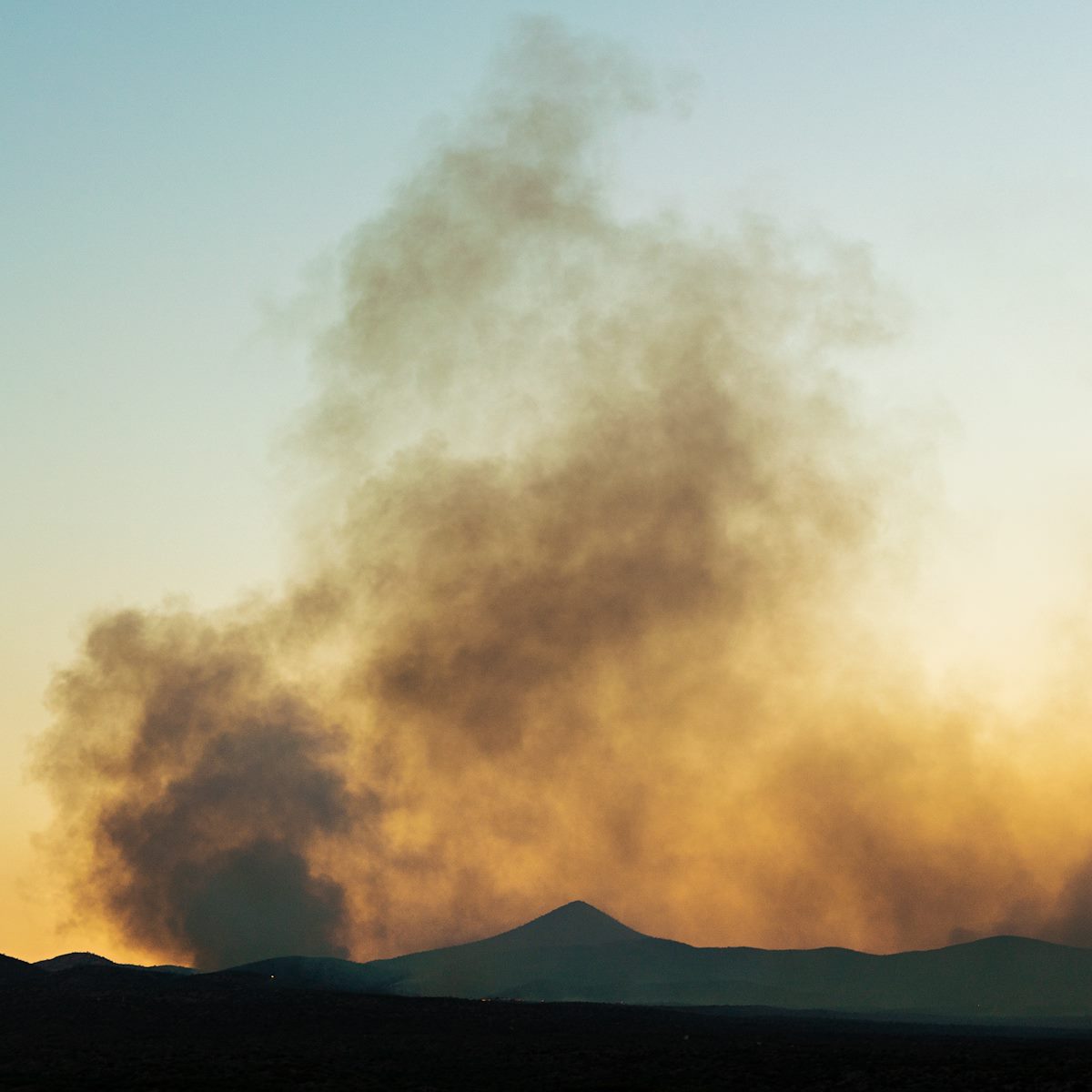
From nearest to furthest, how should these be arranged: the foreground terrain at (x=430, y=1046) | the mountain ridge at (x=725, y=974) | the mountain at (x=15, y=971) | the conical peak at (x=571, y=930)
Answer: the foreground terrain at (x=430, y=1046) < the mountain at (x=15, y=971) < the mountain ridge at (x=725, y=974) < the conical peak at (x=571, y=930)

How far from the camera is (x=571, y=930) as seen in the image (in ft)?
587

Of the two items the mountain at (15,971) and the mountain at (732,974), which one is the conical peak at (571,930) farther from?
the mountain at (15,971)

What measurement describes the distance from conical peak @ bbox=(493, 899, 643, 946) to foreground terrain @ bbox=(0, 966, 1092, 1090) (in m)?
86.9

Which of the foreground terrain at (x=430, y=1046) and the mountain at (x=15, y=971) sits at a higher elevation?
the mountain at (x=15, y=971)

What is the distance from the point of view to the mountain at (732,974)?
486 ft

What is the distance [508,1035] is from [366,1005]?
469 inches

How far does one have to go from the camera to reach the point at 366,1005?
83.9 meters

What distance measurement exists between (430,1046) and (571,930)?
4275 inches

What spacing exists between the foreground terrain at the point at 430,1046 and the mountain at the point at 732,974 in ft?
164

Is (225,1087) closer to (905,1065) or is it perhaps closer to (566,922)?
(905,1065)

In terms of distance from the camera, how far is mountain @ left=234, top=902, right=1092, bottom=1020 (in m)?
148

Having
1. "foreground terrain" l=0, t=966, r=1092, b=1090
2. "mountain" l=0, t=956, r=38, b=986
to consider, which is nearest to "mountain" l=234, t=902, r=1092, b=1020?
"mountain" l=0, t=956, r=38, b=986

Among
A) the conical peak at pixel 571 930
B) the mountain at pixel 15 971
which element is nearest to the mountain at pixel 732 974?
the conical peak at pixel 571 930

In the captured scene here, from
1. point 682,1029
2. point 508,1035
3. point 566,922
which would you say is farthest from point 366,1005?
point 566,922
